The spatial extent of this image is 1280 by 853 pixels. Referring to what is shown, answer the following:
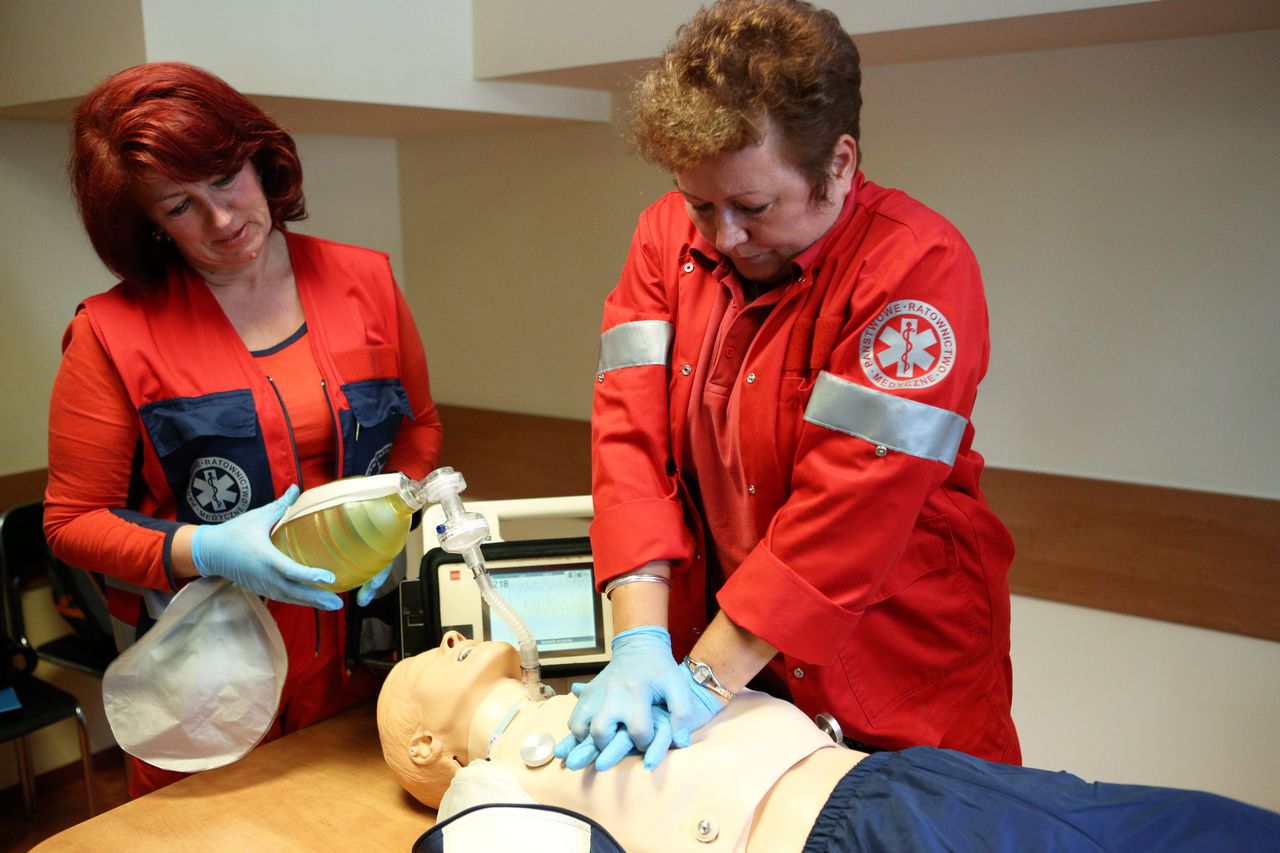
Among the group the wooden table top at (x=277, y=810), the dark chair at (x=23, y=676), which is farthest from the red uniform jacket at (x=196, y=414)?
the dark chair at (x=23, y=676)

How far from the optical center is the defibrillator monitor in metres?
1.48

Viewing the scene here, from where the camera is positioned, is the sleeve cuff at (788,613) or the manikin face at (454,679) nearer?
the sleeve cuff at (788,613)

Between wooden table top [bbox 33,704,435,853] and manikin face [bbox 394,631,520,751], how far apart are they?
129 mm

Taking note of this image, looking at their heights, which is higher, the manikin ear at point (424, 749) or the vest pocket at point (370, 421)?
the vest pocket at point (370, 421)

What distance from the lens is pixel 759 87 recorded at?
0.99 metres

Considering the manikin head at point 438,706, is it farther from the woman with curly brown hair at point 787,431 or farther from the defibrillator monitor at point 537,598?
the woman with curly brown hair at point 787,431

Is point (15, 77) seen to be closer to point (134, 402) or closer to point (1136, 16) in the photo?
point (134, 402)

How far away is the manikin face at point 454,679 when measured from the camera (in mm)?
1318

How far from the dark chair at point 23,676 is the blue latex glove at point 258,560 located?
1372mm

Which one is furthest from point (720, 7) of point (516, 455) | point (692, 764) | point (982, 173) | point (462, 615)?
point (516, 455)

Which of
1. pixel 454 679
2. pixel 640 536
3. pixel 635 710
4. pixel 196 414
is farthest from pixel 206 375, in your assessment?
pixel 635 710

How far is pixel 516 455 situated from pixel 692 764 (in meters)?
2.16

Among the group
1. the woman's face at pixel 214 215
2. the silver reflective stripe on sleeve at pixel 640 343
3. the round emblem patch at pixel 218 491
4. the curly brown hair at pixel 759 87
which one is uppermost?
the curly brown hair at pixel 759 87

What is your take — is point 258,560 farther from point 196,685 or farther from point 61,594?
point 61,594
